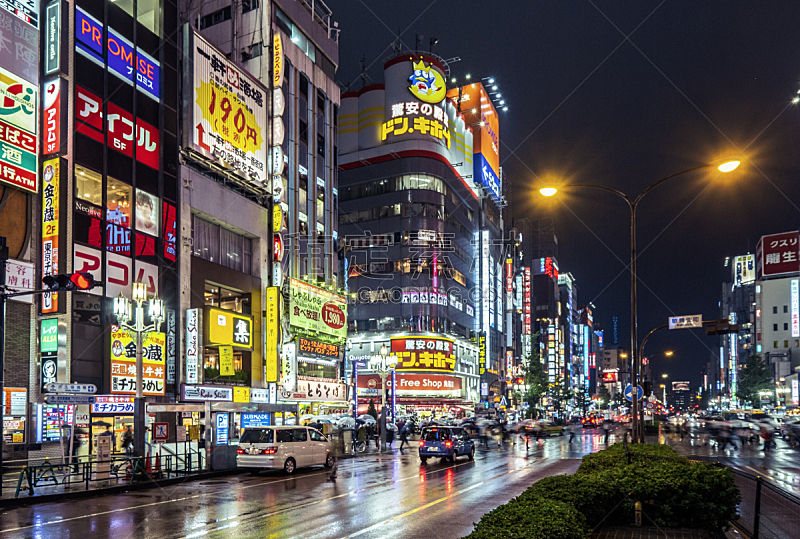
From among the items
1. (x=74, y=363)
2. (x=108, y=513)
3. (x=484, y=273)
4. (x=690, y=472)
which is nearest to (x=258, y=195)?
(x=74, y=363)

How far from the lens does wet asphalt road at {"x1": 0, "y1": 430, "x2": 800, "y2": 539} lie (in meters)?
13.9

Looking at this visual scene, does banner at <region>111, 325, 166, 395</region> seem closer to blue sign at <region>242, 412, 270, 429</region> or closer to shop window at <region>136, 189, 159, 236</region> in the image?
shop window at <region>136, 189, 159, 236</region>

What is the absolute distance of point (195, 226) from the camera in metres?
43.8

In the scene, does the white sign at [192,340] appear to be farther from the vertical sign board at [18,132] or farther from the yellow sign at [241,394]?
the vertical sign board at [18,132]

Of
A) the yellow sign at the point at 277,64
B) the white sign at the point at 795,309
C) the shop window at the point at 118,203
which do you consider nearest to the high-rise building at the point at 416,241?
the yellow sign at the point at 277,64

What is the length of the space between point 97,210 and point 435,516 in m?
25.6

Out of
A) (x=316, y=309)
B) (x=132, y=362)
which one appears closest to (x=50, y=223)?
(x=132, y=362)

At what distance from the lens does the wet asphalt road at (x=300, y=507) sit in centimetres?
1387

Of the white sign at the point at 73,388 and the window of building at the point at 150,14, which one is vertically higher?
the window of building at the point at 150,14

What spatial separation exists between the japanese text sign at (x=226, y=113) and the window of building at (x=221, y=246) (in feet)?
12.6

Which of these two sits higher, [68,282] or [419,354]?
[68,282]

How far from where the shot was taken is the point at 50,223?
3152cm

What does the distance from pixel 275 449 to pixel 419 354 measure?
199 ft

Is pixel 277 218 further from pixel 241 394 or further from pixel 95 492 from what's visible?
pixel 95 492
